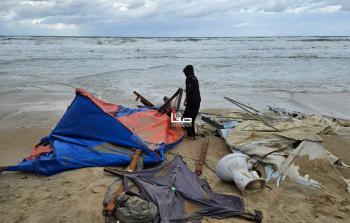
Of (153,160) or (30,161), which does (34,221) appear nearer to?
(30,161)

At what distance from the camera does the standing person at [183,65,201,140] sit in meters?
7.82

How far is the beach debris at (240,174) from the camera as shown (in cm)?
518

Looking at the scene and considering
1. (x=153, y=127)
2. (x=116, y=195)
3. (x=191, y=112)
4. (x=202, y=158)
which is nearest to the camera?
(x=116, y=195)

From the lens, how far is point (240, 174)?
5293 mm

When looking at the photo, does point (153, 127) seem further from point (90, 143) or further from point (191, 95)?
point (90, 143)

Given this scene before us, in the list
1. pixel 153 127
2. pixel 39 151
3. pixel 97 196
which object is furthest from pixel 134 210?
pixel 153 127

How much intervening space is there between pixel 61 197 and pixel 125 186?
869 millimetres

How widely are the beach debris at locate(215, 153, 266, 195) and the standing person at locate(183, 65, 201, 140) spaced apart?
2.31 meters

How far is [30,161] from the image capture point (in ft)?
18.6

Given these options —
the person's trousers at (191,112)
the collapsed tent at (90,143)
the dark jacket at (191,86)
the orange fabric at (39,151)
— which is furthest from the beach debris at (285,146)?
the orange fabric at (39,151)

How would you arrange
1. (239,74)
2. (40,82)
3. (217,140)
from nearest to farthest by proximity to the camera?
(217,140)
(40,82)
(239,74)

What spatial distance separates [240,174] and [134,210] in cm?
191

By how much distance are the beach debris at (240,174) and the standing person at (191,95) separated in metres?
2.31

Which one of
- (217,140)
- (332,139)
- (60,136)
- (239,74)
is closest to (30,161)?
(60,136)
